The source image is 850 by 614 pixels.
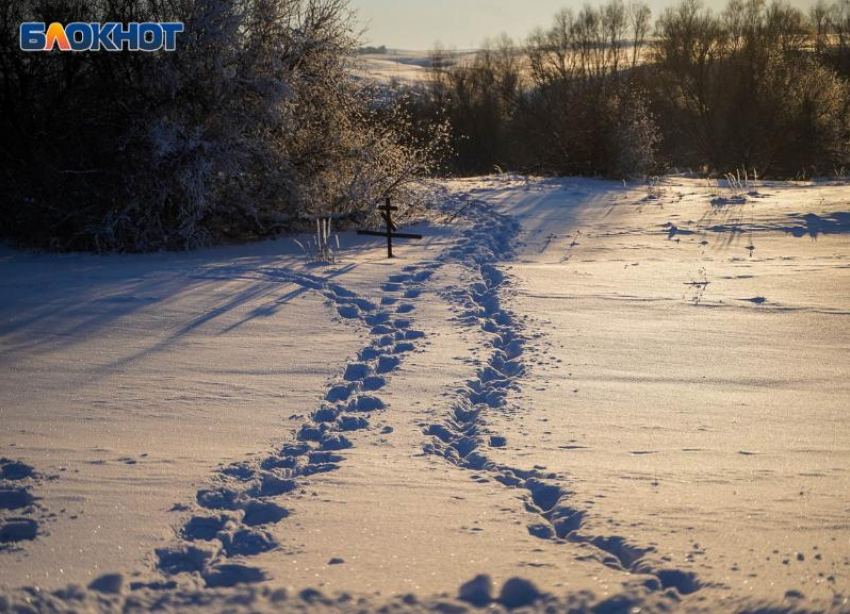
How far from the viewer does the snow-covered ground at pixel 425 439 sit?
9.52 ft

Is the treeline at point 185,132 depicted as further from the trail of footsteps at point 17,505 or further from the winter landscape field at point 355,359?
the trail of footsteps at point 17,505

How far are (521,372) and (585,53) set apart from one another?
40395mm

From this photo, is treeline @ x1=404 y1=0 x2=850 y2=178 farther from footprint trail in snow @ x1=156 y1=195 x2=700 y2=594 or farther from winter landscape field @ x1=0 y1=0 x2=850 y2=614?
footprint trail in snow @ x1=156 y1=195 x2=700 y2=594

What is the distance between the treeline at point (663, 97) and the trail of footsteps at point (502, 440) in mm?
12080

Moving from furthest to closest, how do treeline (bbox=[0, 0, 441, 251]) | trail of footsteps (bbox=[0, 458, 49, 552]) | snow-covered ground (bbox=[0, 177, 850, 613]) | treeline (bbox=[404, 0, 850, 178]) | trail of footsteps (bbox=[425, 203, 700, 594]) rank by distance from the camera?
treeline (bbox=[404, 0, 850, 178]), treeline (bbox=[0, 0, 441, 251]), trail of footsteps (bbox=[0, 458, 49, 552]), trail of footsteps (bbox=[425, 203, 700, 594]), snow-covered ground (bbox=[0, 177, 850, 613])

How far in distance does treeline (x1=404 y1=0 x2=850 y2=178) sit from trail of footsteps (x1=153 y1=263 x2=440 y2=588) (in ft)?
48.4

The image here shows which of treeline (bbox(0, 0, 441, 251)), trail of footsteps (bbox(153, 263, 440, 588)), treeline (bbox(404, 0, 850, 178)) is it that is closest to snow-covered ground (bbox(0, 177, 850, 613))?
trail of footsteps (bbox(153, 263, 440, 588))

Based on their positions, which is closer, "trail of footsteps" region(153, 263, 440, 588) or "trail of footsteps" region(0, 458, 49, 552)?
"trail of footsteps" region(153, 263, 440, 588)

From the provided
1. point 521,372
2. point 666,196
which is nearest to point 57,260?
point 521,372

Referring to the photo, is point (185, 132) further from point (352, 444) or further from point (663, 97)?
point (663, 97)

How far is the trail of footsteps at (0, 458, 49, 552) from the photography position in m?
3.17

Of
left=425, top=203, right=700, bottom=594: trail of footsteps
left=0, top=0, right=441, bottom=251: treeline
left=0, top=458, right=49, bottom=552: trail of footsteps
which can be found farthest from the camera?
left=0, top=0, right=441, bottom=251: treeline

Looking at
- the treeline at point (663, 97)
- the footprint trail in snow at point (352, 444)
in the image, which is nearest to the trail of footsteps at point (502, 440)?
the footprint trail in snow at point (352, 444)

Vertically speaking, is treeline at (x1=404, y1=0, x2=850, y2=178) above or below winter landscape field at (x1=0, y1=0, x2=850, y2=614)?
above
